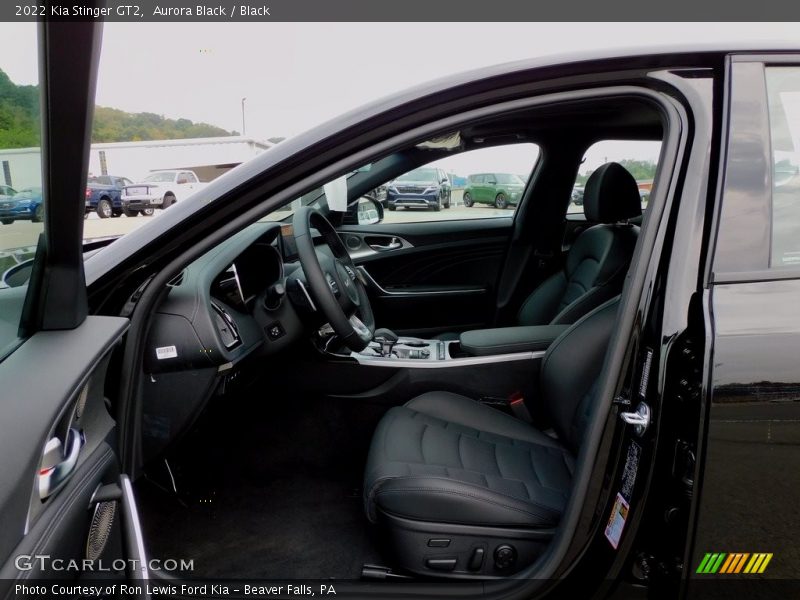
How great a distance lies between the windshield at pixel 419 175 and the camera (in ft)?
11.0

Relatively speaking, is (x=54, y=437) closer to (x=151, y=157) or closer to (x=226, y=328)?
(x=226, y=328)

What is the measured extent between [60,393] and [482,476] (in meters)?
1.04

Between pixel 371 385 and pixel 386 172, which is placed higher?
pixel 386 172

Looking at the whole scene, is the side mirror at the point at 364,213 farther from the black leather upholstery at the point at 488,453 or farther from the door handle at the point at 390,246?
the black leather upholstery at the point at 488,453

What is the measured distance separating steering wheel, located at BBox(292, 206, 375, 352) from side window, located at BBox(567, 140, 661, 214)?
1.26m

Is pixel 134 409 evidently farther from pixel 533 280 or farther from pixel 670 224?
pixel 533 280

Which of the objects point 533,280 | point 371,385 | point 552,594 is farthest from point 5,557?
point 533,280

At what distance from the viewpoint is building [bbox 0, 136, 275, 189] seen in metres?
0.94

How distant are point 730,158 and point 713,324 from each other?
0.35 m

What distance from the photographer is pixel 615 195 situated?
2.45 meters

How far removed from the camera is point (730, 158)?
113 centimetres

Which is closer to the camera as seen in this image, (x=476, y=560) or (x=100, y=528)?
(x=100, y=528)

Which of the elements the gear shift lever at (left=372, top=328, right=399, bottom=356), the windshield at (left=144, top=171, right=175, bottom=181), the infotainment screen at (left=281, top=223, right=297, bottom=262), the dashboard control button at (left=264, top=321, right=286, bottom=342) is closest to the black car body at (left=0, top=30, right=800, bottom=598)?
the dashboard control button at (left=264, top=321, right=286, bottom=342)

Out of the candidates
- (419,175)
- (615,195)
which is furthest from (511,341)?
(419,175)
